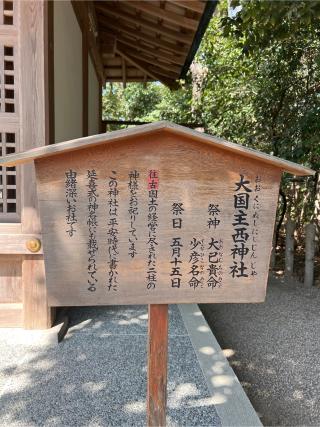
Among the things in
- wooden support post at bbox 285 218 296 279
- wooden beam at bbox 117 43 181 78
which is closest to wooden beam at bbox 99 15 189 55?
wooden beam at bbox 117 43 181 78

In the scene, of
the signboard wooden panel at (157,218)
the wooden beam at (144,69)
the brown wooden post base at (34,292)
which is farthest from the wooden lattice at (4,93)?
the wooden beam at (144,69)

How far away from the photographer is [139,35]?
604 cm

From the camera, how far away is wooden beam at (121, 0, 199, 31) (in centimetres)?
441

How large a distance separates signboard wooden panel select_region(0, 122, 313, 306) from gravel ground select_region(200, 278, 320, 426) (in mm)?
1629

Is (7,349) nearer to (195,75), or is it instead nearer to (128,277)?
(128,277)

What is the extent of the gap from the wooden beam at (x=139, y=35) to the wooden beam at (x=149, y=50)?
0.67 ft

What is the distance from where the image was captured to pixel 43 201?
5.58 feet

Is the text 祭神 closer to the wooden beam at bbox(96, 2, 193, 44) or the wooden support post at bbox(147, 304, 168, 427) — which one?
the wooden support post at bbox(147, 304, 168, 427)

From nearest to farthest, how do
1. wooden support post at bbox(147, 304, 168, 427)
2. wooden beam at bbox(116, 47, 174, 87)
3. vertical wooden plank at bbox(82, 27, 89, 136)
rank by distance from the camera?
wooden support post at bbox(147, 304, 168, 427) < vertical wooden plank at bbox(82, 27, 89, 136) < wooden beam at bbox(116, 47, 174, 87)

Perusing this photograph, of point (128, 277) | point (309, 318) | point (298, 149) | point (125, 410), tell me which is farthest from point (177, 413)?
point (298, 149)

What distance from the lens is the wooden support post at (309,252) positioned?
5.89 meters

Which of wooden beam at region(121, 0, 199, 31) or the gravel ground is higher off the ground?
wooden beam at region(121, 0, 199, 31)

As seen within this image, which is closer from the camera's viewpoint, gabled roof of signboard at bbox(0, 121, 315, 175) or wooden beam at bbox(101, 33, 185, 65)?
gabled roof of signboard at bbox(0, 121, 315, 175)

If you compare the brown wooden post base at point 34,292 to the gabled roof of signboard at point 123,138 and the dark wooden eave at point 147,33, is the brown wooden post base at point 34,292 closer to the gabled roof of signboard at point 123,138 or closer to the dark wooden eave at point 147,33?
the gabled roof of signboard at point 123,138
